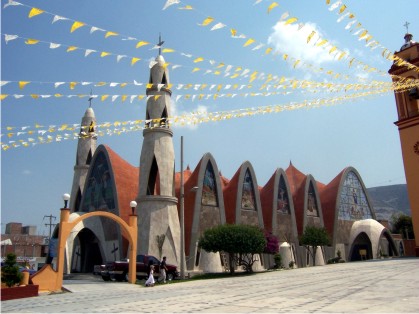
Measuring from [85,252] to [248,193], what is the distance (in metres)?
17.2

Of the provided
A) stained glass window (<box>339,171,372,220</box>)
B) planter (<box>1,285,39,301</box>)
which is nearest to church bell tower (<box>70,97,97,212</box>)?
planter (<box>1,285,39,301</box>)

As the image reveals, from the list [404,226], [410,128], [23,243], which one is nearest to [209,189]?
[410,128]

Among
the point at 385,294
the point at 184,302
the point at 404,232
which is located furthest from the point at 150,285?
the point at 404,232

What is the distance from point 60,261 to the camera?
60.4ft

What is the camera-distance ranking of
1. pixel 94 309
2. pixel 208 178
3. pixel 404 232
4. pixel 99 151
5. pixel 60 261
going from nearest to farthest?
1. pixel 94 309
2. pixel 60 261
3. pixel 208 178
4. pixel 99 151
5. pixel 404 232

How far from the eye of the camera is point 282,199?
141 ft

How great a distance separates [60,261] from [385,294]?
1394cm

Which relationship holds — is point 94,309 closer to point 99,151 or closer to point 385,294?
point 385,294

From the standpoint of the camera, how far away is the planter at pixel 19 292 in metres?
14.3

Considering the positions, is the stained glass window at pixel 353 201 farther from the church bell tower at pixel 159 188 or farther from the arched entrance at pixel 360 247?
the church bell tower at pixel 159 188

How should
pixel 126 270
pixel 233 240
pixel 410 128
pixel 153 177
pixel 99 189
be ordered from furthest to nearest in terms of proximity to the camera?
pixel 99 189 < pixel 410 128 < pixel 153 177 < pixel 233 240 < pixel 126 270

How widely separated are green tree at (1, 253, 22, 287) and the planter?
456 mm

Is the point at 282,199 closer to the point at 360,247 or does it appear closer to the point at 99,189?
the point at 360,247

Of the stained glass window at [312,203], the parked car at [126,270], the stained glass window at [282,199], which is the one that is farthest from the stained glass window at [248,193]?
the parked car at [126,270]
